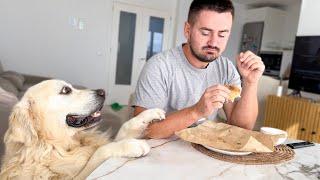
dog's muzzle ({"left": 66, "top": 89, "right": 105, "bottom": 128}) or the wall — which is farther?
the wall

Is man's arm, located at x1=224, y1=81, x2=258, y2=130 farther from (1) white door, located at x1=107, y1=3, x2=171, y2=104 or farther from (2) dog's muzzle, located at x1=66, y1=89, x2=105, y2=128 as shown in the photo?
(1) white door, located at x1=107, y1=3, x2=171, y2=104

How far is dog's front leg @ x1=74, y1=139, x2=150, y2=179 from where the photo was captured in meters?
0.94

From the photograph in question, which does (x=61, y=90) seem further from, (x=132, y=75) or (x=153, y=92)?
(x=132, y=75)

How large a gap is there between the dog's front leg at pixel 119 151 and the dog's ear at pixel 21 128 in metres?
0.27

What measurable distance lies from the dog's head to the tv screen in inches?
125

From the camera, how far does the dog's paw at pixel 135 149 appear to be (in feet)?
3.06

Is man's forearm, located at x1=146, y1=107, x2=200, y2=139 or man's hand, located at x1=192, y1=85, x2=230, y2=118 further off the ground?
man's hand, located at x1=192, y1=85, x2=230, y2=118

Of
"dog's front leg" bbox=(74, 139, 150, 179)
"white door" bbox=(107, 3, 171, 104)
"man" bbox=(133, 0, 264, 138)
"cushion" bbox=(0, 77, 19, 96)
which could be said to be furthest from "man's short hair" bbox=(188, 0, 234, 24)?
"white door" bbox=(107, 3, 171, 104)

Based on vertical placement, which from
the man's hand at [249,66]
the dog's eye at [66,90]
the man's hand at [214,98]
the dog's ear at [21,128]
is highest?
the man's hand at [249,66]

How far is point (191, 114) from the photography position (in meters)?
1.12

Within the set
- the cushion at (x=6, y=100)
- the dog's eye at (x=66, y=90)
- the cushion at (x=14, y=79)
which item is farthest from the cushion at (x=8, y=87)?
the dog's eye at (x=66, y=90)

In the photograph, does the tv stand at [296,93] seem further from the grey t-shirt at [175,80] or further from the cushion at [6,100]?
the cushion at [6,100]

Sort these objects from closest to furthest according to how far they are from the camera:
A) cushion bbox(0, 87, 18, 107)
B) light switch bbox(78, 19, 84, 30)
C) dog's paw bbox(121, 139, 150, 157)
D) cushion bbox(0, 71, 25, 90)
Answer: dog's paw bbox(121, 139, 150, 157)
cushion bbox(0, 87, 18, 107)
cushion bbox(0, 71, 25, 90)
light switch bbox(78, 19, 84, 30)

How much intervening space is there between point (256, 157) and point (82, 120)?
768 millimetres
